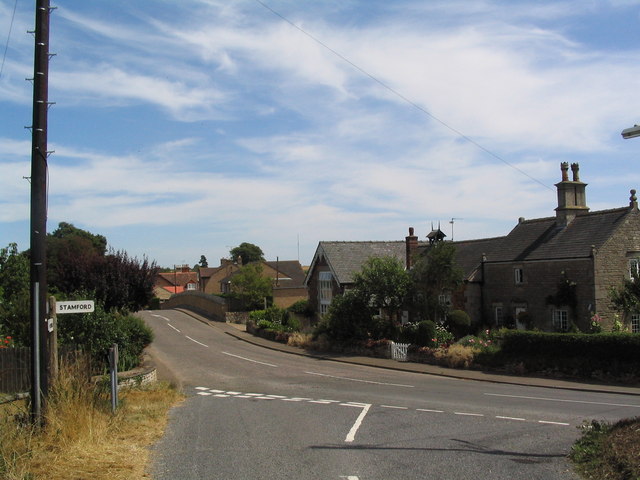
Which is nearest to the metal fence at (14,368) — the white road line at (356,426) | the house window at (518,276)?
the white road line at (356,426)

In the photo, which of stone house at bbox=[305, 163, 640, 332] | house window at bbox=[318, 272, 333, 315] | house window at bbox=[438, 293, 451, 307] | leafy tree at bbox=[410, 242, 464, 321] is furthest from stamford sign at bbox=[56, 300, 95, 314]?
house window at bbox=[318, 272, 333, 315]

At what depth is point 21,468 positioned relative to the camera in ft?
23.8

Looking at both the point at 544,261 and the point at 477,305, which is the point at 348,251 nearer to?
the point at 477,305

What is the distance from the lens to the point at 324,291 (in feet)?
154

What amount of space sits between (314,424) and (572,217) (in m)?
28.1

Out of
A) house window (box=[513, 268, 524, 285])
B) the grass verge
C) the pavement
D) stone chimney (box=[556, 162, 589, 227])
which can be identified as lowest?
the pavement

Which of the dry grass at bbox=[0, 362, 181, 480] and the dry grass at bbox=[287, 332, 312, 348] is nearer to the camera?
the dry grass at bbox=[0, 362, 181, 480]

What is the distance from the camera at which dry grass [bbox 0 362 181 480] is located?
7512mm

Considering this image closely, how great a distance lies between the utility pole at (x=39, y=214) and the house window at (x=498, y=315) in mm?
31300

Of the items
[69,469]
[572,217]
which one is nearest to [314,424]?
[69,469]

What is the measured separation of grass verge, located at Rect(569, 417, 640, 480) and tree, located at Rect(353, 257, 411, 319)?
24514 mm

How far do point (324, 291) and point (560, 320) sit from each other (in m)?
18.9

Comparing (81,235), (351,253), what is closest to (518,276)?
(351,253)

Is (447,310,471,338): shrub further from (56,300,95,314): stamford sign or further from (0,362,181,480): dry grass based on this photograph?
(56,300,95,314): stamford sign
